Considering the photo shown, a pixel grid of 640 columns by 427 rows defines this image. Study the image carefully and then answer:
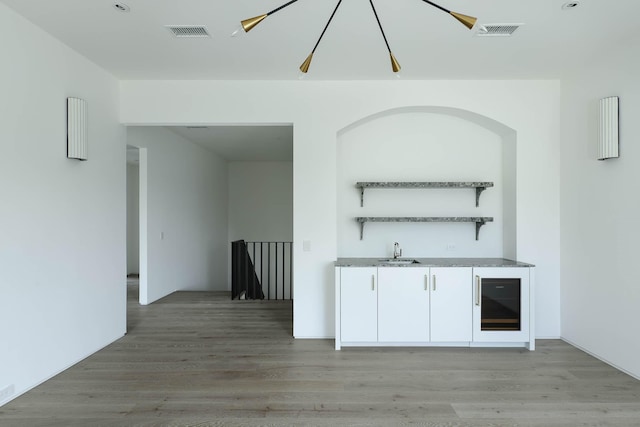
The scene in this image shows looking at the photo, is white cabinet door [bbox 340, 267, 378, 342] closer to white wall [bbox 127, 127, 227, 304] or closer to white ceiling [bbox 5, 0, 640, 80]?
white ceiling [bbox 5, 0, 640, 80]

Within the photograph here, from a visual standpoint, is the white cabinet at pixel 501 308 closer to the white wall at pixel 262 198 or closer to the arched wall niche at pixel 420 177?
the arched wall niche at pixel 420 177

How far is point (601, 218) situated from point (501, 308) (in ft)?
4.30

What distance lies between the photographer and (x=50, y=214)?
3.26 m

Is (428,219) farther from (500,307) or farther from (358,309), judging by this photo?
(358,309)

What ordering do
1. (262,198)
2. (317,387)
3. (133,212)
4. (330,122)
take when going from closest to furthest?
1. (317,387)
2. (330,122)
3. (133,212)
4. (262,198)

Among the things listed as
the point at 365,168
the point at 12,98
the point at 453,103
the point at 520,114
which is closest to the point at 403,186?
the point at 365,168

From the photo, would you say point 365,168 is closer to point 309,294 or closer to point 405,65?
point 405,65

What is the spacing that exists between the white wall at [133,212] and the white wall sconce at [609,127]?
376 inches

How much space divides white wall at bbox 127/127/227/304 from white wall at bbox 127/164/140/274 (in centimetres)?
228

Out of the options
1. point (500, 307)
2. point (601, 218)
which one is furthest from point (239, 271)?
point (601, 218)

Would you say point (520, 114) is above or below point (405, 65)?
below

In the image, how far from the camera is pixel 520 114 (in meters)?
4.30

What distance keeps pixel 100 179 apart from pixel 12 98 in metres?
1.20

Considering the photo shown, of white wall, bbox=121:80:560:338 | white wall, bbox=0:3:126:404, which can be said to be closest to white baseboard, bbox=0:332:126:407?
white wall, bbox=0:3:126:404
